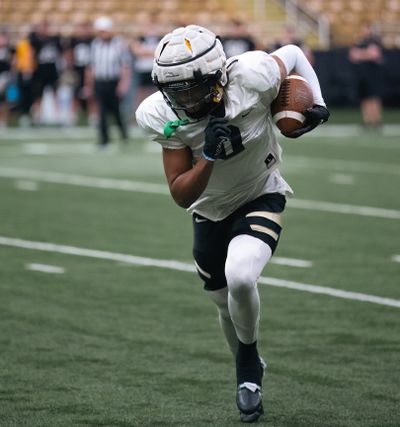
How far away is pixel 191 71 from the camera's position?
4.11 meters

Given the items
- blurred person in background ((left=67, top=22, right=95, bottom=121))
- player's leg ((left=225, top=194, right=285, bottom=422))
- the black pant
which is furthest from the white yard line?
blurred person in background ((left=67, top=22, right=95, bottom=121))

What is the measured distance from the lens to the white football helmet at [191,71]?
4121mm

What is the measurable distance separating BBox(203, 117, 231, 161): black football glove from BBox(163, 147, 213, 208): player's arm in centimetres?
5

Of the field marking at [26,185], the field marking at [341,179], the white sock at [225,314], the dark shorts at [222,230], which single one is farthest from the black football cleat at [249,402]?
the field marking at [341,179]

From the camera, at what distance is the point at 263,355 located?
17.5ft

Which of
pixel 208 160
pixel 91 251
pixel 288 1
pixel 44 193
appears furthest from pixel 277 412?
pixel 288 1

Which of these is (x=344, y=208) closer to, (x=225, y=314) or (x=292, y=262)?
(x=292, y=262)

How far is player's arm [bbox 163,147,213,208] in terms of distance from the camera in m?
4.22

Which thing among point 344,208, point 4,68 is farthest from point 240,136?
→ point 4,68

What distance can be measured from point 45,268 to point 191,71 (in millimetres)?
3548

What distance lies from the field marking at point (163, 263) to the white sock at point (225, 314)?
1823 millimetres

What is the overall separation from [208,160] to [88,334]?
180cm

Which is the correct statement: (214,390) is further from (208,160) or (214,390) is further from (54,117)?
(54,117)

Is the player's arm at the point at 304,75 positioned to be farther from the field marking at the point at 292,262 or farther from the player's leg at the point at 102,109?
the player's leg at the point at 102,109
